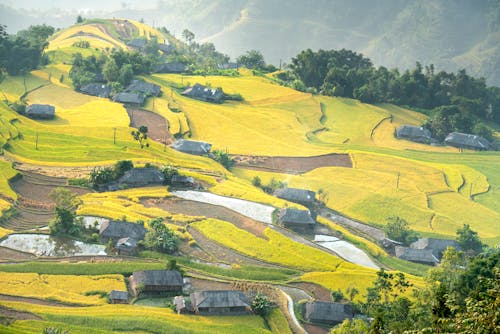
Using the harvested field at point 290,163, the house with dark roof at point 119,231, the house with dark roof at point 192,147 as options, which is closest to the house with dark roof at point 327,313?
the house with dark roof at point 119,231

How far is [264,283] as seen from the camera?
52.6 m

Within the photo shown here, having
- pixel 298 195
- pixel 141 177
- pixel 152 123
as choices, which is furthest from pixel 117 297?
pixel 152 123

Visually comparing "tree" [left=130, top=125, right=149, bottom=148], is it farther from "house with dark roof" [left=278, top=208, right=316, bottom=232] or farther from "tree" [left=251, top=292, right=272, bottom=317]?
"tree" [left=251, top=292, right=272, bottom=317]

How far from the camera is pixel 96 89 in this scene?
336 feet

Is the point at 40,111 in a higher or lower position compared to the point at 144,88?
lower

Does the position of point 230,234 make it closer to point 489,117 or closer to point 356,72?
point 356,72

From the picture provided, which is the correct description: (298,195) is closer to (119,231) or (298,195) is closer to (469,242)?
(469,242)

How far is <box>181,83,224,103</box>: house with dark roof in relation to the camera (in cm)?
10438

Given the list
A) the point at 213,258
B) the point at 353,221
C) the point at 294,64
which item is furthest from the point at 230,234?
the point at 294,64

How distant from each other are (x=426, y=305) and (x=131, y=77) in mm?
70200

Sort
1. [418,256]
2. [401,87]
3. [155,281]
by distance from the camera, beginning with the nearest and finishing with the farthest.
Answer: [155,281], [418,256], [401,87]

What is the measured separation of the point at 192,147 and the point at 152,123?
10112 mm

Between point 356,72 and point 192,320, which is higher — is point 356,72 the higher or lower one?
the higher one

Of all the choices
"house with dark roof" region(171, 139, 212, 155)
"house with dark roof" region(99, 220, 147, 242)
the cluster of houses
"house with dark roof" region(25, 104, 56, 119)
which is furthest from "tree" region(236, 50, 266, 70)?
"house with dark roof" region(99, 220, 147, 242)
